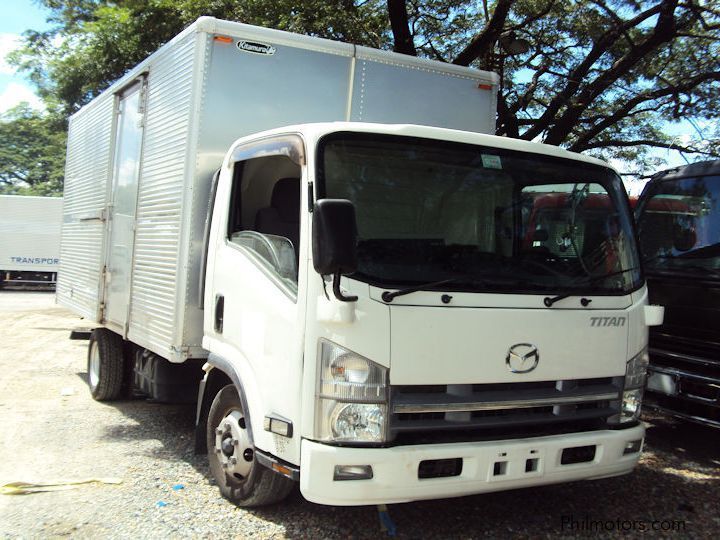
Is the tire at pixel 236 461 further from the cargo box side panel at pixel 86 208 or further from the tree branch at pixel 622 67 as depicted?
the tree branch at pixel 622 67

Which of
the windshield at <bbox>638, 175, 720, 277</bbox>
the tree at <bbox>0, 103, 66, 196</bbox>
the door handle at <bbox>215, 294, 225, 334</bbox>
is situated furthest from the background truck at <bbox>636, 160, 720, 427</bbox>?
the tree at <bbox>0, 103, 66, 196</bbox>

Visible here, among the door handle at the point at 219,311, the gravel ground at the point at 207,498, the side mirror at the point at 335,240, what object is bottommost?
the gravel ground at the point at 207,498

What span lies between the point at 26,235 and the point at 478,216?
2189 centimetres

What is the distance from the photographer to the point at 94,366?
23.3 ft

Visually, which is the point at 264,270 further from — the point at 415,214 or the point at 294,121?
the point at 294,121

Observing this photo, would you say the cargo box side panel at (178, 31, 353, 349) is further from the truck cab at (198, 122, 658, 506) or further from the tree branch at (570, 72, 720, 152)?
the tree branch at (570, 72, 720, 152)

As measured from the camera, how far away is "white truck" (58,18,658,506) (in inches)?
124

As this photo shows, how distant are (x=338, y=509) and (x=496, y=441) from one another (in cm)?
130

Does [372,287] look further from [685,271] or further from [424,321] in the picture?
[685,271]

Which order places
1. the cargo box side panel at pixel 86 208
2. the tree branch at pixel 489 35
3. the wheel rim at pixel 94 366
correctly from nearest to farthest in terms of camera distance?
the cargo box side panel at pixel 86 208 < the wheel rim at pixel 94 366 < the tree branch at pixel 489 35

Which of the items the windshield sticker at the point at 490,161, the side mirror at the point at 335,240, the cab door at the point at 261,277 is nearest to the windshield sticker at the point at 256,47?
the cab door at the point at 261,277

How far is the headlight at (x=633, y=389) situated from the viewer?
3.80 metres

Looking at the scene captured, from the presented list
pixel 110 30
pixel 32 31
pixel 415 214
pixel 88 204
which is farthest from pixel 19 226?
pixel 415 214

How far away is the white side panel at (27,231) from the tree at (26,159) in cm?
983
